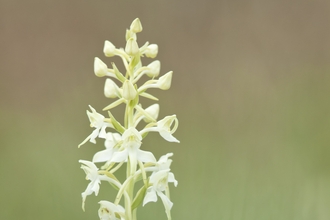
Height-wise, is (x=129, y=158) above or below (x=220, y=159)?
below

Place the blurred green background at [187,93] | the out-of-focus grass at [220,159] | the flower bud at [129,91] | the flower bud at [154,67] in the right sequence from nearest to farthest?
the flower bud at [129,91]
the flower bud at [154,67]
the out-of-focus grass at [220,159]
the blurred green background at [187,93]

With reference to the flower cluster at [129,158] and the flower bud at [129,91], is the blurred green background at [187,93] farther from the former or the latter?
the flower bud at [129,91]

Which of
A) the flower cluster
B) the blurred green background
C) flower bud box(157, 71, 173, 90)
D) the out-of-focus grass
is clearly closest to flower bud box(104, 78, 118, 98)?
the flower cluster

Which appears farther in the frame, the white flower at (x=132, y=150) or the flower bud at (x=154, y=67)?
the flower bud at (x=154, y=67)

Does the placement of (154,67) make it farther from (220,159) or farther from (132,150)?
(220,159)

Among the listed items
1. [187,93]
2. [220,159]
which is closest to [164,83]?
[220,159]

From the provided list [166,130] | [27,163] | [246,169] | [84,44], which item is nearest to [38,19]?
[84,44]

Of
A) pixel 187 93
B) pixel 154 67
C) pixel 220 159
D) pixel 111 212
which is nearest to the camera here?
pixel 111 212

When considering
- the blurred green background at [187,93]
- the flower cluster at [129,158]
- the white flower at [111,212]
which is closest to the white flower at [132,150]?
the flower cluster at [129,158]
